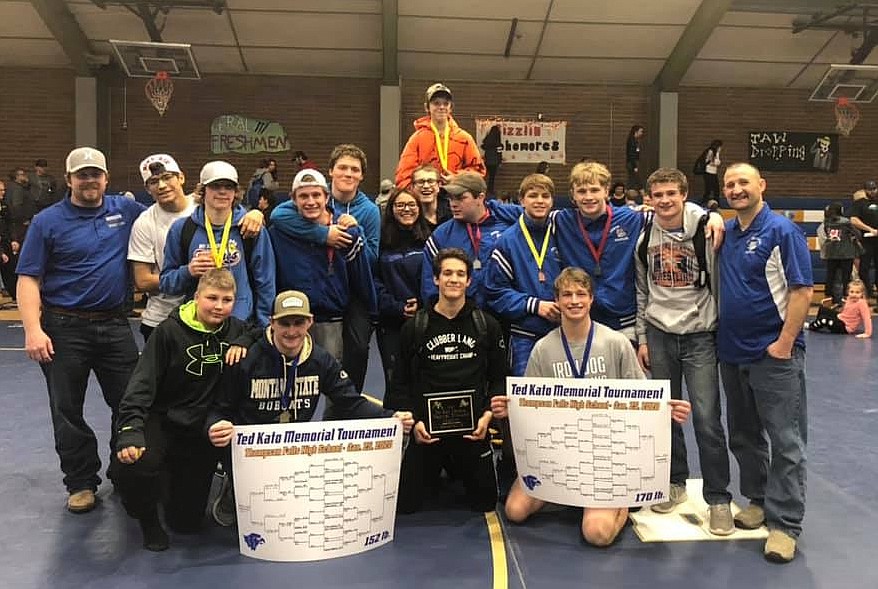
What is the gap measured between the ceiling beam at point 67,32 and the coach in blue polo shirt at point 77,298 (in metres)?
11.5

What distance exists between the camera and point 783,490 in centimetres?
350

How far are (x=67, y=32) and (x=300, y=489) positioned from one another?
549 inches

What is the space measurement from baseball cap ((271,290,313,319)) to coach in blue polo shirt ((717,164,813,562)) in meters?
2.11

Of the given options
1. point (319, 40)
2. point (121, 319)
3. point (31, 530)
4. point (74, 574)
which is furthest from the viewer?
point (319, 40)

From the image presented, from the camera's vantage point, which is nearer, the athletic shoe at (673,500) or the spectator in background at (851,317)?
the athletic shoe at (673,500)

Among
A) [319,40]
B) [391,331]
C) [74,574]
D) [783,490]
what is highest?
[319,40]

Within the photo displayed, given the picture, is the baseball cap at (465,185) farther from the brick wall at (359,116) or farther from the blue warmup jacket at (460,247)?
the brick wall at (359,116)

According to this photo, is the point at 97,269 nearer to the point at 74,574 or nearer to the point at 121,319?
the point at 121,319

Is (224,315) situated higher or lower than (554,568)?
higher

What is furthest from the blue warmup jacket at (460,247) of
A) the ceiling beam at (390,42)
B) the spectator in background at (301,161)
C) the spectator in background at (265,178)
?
the spectator in background at (301,161)

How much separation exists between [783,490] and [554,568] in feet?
3.95

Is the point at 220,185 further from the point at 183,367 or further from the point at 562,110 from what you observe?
the point at 562,110

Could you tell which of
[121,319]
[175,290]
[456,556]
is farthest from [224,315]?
[456,556]

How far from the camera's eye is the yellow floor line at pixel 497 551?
3.20m
